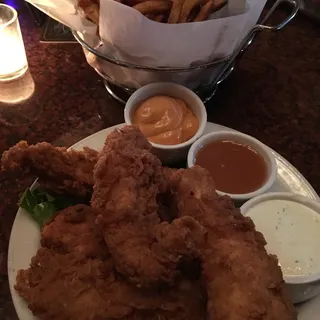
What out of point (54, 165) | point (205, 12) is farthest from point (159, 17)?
point (54, 165)

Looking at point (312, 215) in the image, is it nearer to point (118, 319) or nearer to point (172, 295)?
point (172, 295)

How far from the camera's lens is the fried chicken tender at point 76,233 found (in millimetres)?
1331

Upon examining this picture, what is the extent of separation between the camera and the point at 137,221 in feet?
4.09

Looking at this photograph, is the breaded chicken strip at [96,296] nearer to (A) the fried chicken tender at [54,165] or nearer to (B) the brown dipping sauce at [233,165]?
(A) the fried chicken tender at [54,165]

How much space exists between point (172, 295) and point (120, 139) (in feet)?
1.36

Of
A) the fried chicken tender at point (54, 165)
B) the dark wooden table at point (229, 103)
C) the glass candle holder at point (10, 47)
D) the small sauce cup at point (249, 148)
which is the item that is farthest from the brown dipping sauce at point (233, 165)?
the glass candle holder at point (10, 47)

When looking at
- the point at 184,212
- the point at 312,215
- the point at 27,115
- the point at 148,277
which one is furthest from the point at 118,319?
the point at 27,115

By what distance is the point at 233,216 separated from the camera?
4.33 feet

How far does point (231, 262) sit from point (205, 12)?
85cm

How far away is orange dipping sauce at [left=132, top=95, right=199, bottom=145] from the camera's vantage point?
1.68 m

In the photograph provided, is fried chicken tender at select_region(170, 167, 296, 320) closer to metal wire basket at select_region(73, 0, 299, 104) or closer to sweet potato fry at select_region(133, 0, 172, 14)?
metal wire basket at select_region(73, 0, 299, 104)

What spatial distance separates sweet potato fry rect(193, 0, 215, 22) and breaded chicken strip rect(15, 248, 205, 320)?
837mm

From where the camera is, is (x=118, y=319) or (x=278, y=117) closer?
(x=118, y=319)

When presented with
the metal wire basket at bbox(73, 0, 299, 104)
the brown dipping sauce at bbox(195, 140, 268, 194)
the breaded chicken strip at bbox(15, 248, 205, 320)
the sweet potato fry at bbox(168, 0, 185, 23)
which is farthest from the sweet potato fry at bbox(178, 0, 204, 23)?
the breaded chicken strip at bbox(15, 248, 205, 320)
